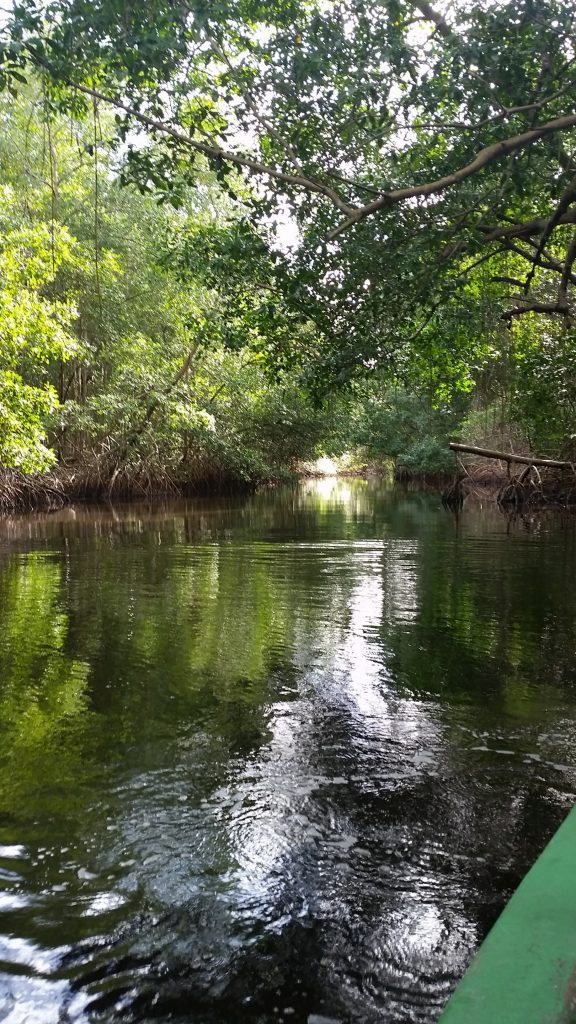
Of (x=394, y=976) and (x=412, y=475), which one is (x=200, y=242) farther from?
(x=412, y=475)

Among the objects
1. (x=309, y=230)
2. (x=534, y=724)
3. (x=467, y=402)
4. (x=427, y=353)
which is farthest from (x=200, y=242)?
(x=467, y=402)

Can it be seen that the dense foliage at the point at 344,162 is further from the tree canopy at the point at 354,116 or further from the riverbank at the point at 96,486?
the riverbank at the point at 96,486

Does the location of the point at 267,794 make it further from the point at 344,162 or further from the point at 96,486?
the point at 96,486

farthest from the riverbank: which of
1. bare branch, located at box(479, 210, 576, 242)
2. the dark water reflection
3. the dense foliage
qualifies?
bare branch, located at box(479, 210, 576, 242)

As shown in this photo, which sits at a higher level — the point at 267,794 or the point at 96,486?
the point at 96,486

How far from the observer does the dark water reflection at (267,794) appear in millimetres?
2188

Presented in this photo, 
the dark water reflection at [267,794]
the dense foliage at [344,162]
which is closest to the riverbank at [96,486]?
the dense foliage at [344,162]

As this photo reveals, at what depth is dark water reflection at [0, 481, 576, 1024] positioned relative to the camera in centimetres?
219

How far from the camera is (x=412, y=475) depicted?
4244 centimetres

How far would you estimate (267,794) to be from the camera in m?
3.26

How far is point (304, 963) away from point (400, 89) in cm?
683

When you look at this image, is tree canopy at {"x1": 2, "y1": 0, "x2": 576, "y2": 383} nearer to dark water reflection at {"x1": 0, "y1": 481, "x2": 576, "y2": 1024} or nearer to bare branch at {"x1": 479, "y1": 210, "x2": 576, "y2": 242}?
bare branch at {"x1": 479, "y1": 210, "x2": 576, "y2": 242}

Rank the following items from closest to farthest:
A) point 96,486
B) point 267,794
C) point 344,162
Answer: point 267,794 → point 344,162 → point 96,486

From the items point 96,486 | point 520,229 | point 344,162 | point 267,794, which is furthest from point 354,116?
point 96,486
